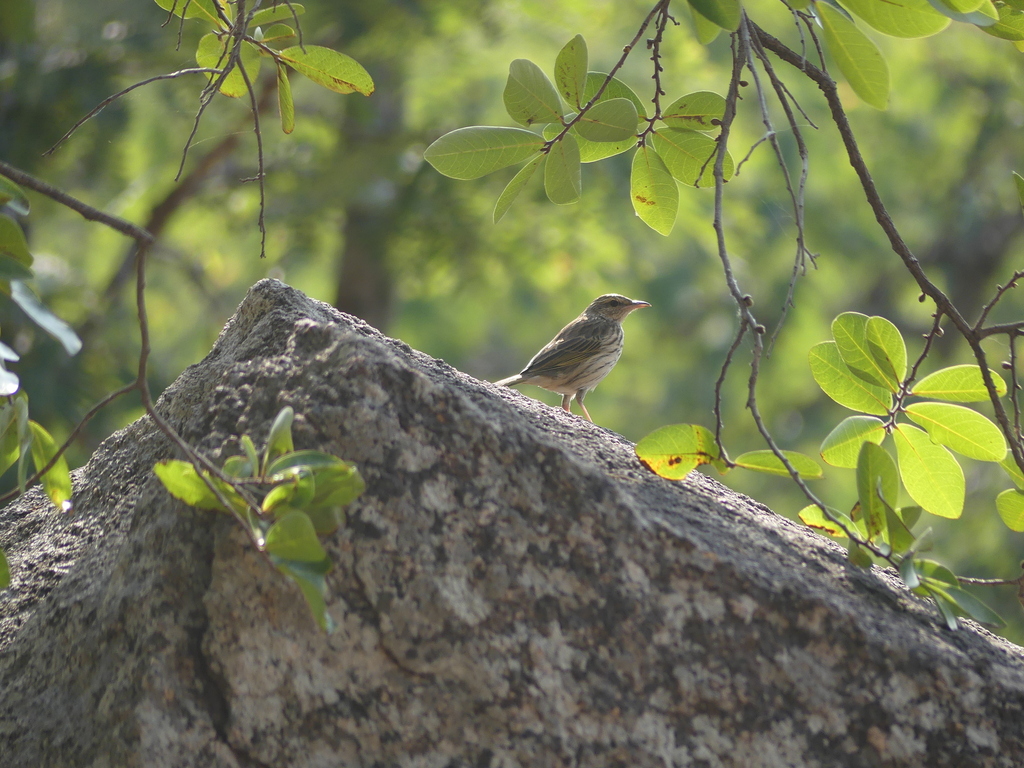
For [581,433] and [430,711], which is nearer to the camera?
[430,711]

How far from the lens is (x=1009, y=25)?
2.30 meters

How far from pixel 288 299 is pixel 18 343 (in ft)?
15.4

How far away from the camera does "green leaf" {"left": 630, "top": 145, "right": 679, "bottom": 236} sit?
239cm

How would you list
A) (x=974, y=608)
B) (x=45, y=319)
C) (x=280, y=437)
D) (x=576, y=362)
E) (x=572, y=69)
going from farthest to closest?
(x=576, y=362)
(x=572, y=69)
(x=974, y=608)
(x=280, y=437)
(x=45, y=319)

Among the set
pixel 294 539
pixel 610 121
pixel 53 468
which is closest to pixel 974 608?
pixel 610 121

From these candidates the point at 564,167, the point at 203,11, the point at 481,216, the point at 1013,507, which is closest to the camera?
the point at 564,167

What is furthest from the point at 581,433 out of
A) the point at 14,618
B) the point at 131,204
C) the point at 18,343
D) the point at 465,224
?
the point at 131,204

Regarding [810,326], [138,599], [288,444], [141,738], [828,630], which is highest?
[288,444]

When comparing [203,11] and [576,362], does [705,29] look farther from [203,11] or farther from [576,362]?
[576,362]

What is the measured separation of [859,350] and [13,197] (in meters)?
2.00

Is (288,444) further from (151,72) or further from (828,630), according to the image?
(151,72)

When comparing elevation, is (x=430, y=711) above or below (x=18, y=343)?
above

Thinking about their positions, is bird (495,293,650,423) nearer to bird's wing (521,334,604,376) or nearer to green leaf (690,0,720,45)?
bird's wing (521,334,604,376)

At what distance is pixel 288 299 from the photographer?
7.82 ft
